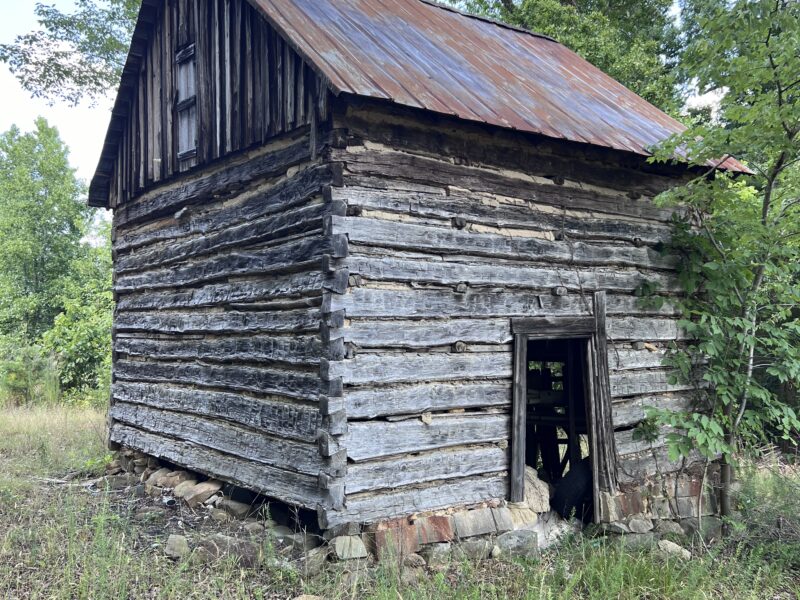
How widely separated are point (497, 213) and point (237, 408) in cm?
325

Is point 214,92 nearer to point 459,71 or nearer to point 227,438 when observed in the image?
point 459,71

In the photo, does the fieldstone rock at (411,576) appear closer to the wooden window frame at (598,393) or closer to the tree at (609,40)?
the wooden window frame at (598,393)

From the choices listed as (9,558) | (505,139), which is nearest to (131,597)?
(9,558)

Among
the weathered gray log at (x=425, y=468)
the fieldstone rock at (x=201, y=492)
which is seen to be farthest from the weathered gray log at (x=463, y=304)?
the fieldstone rock at (x=201, y=492)

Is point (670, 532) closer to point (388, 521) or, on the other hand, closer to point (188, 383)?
point (388, 521)

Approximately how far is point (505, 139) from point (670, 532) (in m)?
4.59

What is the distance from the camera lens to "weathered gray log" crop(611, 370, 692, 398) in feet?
23.9

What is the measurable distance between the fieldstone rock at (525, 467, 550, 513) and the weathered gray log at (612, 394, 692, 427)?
109 cm

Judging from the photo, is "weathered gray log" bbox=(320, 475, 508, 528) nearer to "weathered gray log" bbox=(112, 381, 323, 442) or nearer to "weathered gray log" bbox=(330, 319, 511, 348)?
"weathered gray log" bbox=(112, 381, 323, 442)

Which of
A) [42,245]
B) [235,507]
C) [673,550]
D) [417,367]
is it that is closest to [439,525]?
[417,367]

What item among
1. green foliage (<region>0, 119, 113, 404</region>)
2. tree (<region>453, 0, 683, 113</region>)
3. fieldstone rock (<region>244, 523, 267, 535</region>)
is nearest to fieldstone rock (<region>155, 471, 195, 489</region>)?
fieldstone rock (<region>244, 523, 267, 535</region>)

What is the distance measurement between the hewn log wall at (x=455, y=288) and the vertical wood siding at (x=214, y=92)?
0.89 m

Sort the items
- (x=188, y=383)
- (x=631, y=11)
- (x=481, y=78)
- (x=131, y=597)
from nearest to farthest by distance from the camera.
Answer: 1. (x=131, y=597)
2. (x=481, y=78)
3. (x=188, y=383)
4. (x=631, y=11)

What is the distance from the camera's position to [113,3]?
18078 mm
